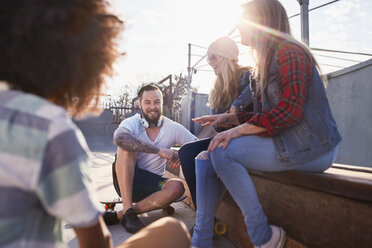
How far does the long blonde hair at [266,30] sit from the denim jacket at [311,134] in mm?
213

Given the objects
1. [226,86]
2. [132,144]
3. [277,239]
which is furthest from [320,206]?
[132,144]

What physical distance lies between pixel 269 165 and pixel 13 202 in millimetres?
1242

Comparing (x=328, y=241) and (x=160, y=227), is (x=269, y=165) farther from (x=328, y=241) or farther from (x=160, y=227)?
(x=160, y=227)

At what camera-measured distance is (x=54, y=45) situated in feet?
1.94

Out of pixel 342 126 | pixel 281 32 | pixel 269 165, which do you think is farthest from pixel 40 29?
pixel 342 126

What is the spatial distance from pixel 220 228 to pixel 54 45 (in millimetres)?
2019

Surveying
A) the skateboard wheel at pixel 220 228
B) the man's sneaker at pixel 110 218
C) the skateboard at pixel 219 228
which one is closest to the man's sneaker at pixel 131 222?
the man's sneaker at pixel 110 218

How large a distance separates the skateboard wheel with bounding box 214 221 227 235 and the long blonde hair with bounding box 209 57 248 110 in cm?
102

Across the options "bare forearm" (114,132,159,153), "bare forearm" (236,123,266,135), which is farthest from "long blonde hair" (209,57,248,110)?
"bare forearm" (236,123,266,135)

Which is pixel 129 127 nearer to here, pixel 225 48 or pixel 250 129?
pixel 225 48

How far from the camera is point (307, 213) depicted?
1409mm

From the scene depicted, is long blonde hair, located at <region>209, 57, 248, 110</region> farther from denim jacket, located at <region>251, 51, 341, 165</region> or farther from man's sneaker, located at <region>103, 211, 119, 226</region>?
man's sneaker, located at <region>103, 211, 119, 226</region>

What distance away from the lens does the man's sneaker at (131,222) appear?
235cm

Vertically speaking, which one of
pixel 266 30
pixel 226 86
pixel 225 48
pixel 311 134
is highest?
pixel 225 48
